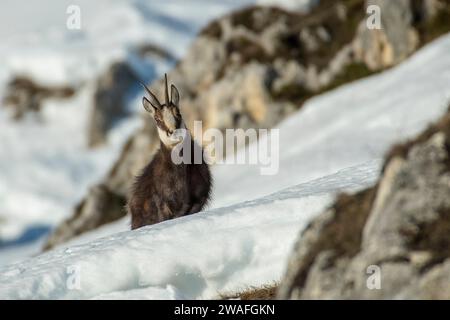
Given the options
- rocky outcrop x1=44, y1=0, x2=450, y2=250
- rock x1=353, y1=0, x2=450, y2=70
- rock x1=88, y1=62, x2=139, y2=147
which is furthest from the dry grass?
rock x1=88, y1=62, x2=139, y2=147

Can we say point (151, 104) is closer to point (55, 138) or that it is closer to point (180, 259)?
point (180, 259)

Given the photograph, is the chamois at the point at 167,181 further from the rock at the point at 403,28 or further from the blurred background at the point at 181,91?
the rock at the point at 403,28

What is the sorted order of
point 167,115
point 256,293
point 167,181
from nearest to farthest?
point 256,293 → point 167,115 → point 167,181

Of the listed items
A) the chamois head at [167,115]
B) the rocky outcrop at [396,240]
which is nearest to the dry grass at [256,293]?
the rocky outcrop at [396,240]

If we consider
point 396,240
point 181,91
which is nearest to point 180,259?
point 396,240

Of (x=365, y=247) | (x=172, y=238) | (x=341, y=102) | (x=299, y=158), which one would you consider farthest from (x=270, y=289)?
(x=341, y=102)

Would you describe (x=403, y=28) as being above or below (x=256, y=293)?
above

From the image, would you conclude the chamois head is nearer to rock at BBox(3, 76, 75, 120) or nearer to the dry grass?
the dry grass
